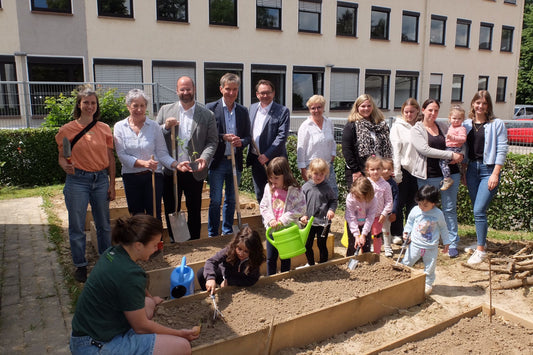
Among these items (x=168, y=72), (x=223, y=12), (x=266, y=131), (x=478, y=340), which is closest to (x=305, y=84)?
(x=223, y=12)

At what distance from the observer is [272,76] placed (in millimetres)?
17531

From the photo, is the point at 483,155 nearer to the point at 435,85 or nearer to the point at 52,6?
the point at 52,6

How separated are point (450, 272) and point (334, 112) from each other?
595 inches

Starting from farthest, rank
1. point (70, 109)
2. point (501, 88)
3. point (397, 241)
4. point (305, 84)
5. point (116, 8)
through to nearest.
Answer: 1. point (501, 88)
2. point (305, 84)
3. point (116, 8)
4. point (70, 109)
5. point (397, 241)

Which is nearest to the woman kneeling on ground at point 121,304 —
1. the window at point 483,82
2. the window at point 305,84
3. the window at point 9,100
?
the window at point 9,100

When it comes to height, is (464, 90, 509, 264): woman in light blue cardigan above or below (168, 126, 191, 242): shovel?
above

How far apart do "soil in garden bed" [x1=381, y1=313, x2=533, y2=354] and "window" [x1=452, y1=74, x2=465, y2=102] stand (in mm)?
22035

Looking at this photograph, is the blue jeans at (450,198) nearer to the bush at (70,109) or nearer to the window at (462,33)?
the bush at (70,109)

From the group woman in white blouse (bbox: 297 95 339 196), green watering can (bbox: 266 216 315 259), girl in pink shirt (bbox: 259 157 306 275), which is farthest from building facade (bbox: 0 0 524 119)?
green watering can (bbox: 266 216 315 259)

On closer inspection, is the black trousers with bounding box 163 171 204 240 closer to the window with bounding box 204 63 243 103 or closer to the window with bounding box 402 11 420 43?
the window with bounding box 204 63 243 103

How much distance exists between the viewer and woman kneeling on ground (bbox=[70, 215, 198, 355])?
2.32 m

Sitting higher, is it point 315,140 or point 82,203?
point 315,140

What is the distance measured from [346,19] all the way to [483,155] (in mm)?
15730

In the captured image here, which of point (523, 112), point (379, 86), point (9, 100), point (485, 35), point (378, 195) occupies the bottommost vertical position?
point (378, 195)
